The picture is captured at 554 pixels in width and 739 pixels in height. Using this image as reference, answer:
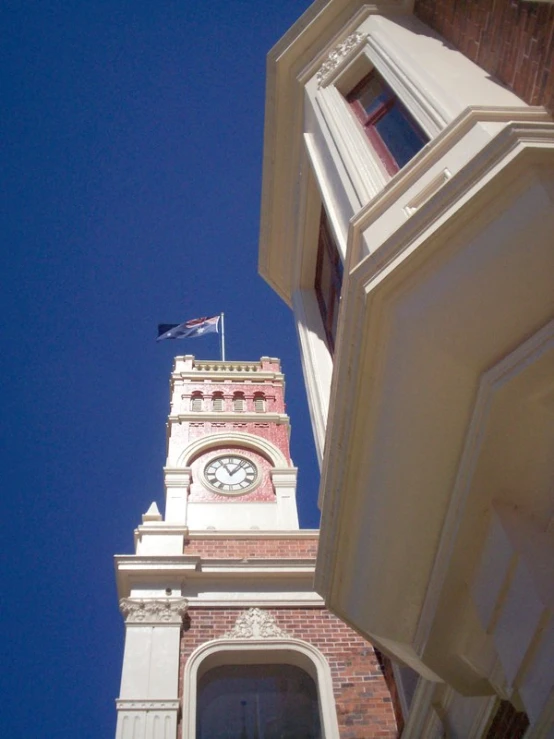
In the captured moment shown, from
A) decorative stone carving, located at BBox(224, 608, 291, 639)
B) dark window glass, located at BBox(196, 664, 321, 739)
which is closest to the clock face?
decorative stone carving, located at BBox(224, 608, 291, 639)

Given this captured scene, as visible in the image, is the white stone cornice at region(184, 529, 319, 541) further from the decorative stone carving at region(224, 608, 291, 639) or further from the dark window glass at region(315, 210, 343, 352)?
the dark window glass at region(315, 210, 343, 352)

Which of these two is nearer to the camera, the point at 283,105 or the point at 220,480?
the point at 283,105

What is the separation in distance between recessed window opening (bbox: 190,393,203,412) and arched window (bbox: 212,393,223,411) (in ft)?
1.31

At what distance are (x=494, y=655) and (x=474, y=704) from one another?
→ 2.18 m

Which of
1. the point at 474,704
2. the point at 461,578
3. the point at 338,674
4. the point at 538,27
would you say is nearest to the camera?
the point at 538,27

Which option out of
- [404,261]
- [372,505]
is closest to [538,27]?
[404,261]

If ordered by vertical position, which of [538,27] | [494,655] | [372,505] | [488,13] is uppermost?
[488,13]

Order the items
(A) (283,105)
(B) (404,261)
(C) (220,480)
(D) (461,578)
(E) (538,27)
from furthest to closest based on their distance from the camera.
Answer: (C) (220,480)
(A) (283,105)
(D) (461,578)
(E) (538,27)
(B) (404,261)

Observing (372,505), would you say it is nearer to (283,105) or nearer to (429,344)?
(429,344)

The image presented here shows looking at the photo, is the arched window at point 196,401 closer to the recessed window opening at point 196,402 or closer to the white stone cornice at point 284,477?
the recessed window opening at point 196,402

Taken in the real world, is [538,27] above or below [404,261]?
above

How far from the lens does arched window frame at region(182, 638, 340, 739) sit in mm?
12414

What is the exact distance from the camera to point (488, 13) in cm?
646

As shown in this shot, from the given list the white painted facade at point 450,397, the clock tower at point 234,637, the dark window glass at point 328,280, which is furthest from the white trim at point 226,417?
the white painted facade at point 450,397
